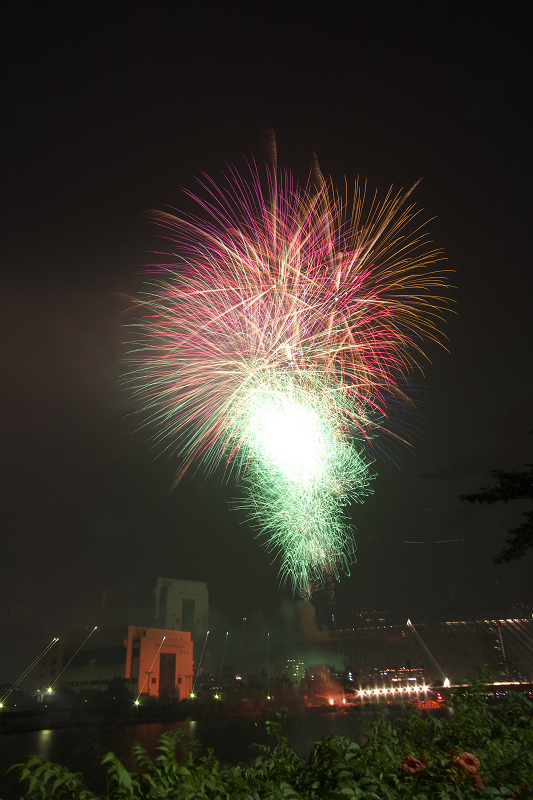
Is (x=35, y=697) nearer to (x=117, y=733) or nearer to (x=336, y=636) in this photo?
(x=117, y=733)

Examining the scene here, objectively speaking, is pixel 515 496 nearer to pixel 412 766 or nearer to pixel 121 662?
pixel 412 766

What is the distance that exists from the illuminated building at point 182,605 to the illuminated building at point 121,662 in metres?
10.7

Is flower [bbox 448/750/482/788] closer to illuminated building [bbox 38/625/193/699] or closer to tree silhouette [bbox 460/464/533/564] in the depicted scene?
tree silhouette [bbox 460/464/533/564]

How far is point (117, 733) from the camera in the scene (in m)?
45.7

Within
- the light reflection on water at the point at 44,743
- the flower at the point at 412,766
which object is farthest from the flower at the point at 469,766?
the light reflection on water at the point at 44,743

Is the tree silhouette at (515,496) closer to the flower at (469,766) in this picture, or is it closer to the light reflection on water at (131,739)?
the flower at (469,766)

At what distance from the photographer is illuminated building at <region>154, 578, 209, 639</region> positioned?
6606 cm

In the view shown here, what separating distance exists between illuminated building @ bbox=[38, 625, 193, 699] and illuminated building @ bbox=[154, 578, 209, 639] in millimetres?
10702

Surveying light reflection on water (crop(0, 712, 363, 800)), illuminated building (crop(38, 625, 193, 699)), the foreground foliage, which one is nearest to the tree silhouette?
the foreground foliage

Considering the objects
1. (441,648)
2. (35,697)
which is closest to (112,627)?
(35,697)

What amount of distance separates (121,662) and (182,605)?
19.0 m

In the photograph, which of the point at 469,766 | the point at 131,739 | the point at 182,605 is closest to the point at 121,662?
the point at 131,739

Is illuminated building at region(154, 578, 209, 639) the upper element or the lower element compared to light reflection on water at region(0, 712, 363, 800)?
upper

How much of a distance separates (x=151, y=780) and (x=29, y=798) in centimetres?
66
